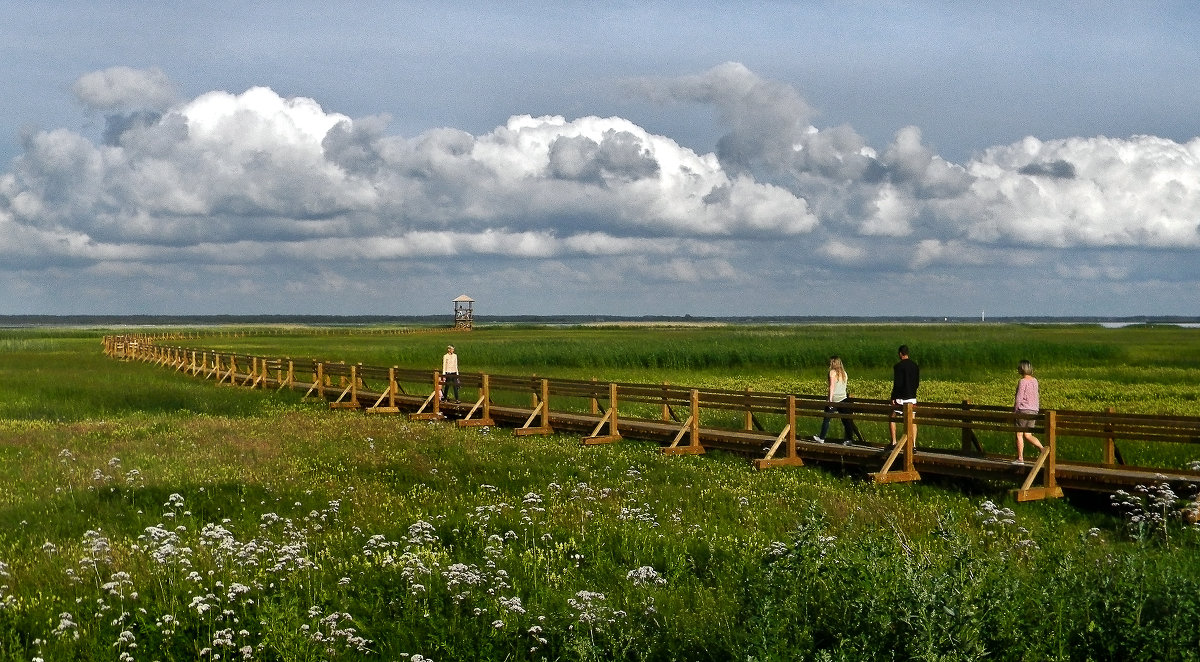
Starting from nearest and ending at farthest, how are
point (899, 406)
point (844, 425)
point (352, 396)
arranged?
point (899, 406), point (844, 425), point (352, 396)

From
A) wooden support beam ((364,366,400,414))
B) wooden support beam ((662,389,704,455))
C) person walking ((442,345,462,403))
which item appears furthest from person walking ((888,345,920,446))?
wooden support beam ((364,366,400,414))

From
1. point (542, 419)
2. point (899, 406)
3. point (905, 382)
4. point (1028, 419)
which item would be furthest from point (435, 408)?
point (1028, 419)

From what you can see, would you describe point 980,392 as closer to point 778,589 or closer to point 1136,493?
point 1136,493

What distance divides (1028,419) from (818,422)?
1282 cm

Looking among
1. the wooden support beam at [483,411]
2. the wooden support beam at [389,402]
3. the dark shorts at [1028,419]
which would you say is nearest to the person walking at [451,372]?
the wooden support beam at [483,411]

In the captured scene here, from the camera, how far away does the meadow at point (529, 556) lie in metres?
8.12

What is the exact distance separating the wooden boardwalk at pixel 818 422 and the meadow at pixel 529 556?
1.68ft

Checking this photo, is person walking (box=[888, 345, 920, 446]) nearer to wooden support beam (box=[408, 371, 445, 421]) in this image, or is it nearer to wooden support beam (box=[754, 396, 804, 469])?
wooden support beam (box=[754, 396, 804, 469])

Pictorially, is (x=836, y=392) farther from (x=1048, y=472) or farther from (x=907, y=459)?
(x=1048, y=472)

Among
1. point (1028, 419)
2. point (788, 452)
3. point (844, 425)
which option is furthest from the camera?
point (844, 425)

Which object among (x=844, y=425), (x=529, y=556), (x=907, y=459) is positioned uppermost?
(x=844, y=425)

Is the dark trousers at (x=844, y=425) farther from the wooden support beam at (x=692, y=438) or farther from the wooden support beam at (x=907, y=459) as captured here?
the wooden support beam at (x=692, y=438)

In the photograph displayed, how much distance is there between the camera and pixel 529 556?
41.2 feet

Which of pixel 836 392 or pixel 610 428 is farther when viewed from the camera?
pixel 610 428
